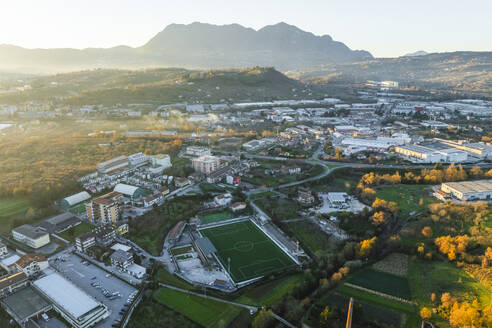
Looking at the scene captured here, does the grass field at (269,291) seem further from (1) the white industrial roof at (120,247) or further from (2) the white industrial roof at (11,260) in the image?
(2) the white industrial roof at (11,260)

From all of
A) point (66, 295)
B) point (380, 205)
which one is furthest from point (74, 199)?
point (380, 205)

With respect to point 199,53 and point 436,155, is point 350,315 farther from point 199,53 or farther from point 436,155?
point 199,53

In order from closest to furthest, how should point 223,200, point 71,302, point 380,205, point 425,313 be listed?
point 425,313, point 71,302, point 380,205, point 223,200

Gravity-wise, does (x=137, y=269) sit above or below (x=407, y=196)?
below

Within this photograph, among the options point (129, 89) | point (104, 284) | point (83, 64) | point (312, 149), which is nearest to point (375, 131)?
point (312, 149)

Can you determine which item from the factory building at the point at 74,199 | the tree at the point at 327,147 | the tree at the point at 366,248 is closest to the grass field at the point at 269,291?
the tree at the point at 366,248

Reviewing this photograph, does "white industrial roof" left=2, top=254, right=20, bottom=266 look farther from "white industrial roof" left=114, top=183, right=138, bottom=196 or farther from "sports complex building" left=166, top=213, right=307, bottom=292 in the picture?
"white industrial roof" left=114, top=183, right=138, bottom=196

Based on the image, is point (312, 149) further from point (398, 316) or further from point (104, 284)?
point (104, 284)
